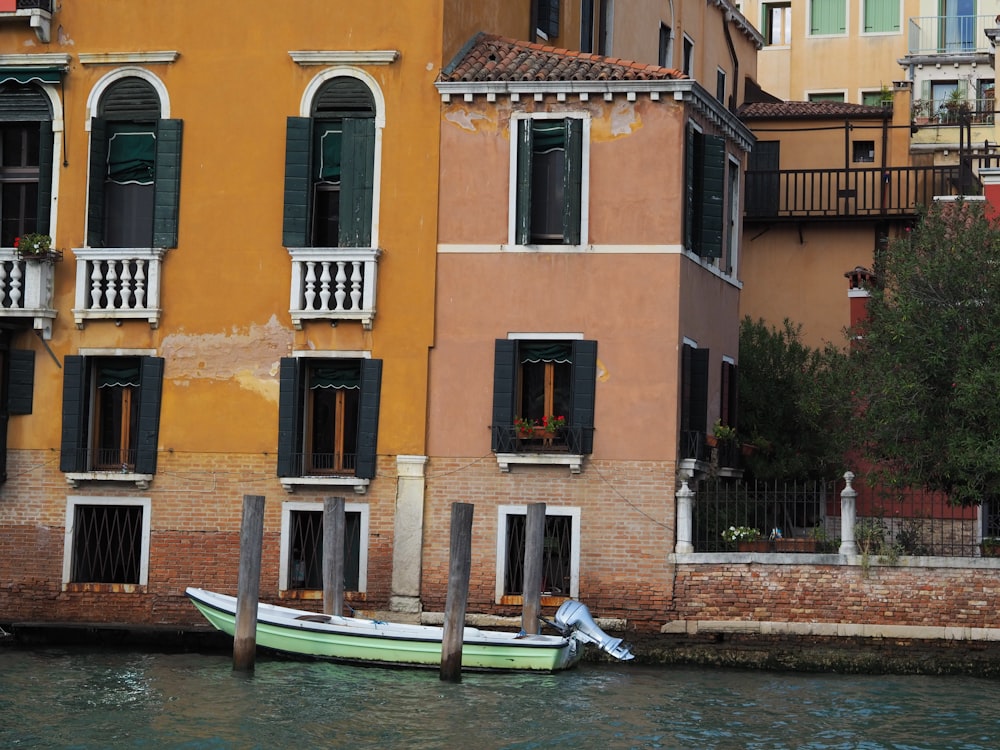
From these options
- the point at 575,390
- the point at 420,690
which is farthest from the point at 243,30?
the point at 420,690

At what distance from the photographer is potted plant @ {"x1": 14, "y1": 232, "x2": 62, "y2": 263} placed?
2148 cm

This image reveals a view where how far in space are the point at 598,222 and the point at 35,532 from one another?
7248 mm

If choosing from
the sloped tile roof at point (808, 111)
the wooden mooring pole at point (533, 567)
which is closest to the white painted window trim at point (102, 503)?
the wooden mooring pole at point (533, 567)

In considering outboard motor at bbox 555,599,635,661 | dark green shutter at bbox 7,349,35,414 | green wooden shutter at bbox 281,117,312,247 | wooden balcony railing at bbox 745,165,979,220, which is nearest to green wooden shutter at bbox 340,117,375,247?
green wooden shutter at bbox 281,117,312,247

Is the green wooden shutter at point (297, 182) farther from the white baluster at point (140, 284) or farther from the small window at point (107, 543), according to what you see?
the small window at point (107, 543)

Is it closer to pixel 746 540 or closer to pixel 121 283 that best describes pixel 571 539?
pixel 746 540

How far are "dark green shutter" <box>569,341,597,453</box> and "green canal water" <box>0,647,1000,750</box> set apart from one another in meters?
2.53

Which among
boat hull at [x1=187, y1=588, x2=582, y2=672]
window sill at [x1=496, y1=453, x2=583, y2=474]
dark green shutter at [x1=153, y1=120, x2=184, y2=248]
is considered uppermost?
dark green shutter at [x1=153, y1=120, x2=184, y2=248]

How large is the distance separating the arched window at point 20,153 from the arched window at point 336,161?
2.98 metres

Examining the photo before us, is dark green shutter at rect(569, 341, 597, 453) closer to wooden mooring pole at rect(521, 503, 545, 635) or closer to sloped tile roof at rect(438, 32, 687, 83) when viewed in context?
wooden mooring pole at rect(521, 503, 545, 635)

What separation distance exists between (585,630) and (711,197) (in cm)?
517

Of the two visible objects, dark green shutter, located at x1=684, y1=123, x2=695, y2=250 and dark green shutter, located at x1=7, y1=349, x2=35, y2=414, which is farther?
dark green shutter, located at x1=7, y1=349, x2=35, y2=414

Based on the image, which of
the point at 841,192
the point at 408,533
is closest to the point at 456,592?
the point at 408,533

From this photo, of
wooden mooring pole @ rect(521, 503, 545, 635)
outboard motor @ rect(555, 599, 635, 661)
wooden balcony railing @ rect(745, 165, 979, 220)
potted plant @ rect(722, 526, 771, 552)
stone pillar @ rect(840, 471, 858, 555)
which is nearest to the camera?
outboard motor @ rect(555, 599, 635, 661)
